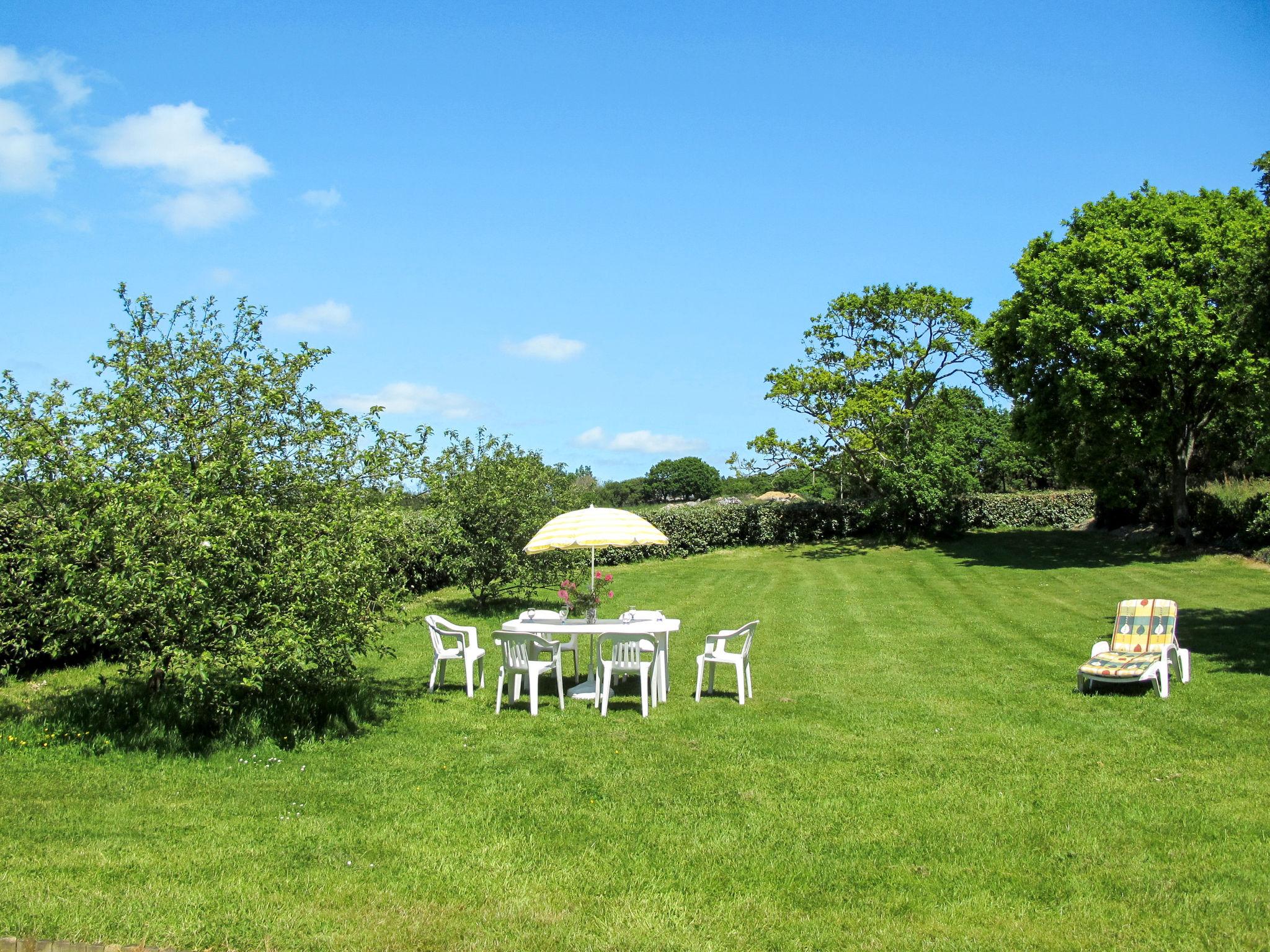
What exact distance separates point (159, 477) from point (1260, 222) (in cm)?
2578

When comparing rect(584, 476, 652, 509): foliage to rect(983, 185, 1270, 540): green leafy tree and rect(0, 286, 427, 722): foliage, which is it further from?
rect(0, 286, 427, 722): foliage

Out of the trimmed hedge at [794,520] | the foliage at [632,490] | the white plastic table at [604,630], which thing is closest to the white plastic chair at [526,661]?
the white plastic table at [604,630]

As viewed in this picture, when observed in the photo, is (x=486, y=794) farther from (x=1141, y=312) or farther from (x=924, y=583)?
(x=1141, y=312)

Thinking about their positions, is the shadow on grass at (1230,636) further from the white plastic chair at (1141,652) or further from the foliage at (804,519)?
the foliage at (804,519)

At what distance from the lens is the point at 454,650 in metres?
11.1

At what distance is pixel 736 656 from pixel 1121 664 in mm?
4053

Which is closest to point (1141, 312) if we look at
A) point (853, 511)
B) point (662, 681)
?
point (853, 511)

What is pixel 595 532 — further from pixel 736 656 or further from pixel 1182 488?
pixel 1182 488

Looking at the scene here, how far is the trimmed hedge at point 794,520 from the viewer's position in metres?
31.1

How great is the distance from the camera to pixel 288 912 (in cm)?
464

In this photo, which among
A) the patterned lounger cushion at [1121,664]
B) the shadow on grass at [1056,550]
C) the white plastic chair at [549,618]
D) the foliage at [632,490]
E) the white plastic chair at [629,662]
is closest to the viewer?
the white plastic chair at [629,662]

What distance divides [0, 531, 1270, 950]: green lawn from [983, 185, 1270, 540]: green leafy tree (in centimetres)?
1441

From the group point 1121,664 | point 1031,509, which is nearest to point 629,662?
point 1121,664

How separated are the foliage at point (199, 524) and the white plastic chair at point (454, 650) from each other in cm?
198
